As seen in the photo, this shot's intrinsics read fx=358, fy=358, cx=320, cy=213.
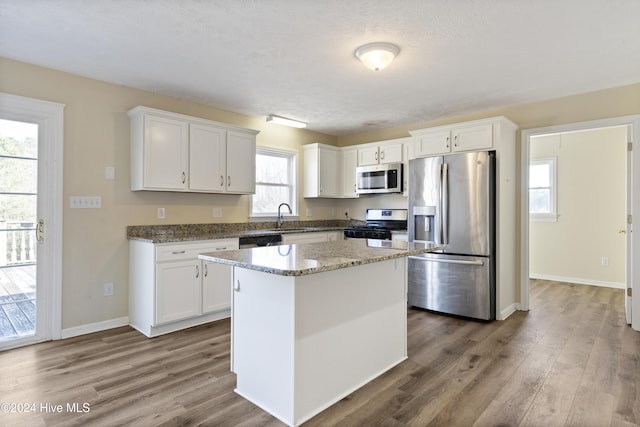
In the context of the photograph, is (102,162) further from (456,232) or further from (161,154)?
(456,232)

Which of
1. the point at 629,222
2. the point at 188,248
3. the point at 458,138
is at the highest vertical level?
the point at 458,138

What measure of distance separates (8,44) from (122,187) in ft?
4.53

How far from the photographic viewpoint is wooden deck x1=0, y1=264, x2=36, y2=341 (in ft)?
9.81

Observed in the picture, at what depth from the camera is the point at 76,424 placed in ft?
6.27

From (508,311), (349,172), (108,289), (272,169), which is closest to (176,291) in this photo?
(108,289)

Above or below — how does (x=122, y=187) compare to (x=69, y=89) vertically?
below

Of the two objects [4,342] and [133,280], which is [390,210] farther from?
[4,342]

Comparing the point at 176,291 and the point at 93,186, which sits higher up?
the point at 93,186

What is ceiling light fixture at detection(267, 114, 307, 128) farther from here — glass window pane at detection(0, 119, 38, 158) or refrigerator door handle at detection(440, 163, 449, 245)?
glass window pane at detection(0, 119, 38, 158)

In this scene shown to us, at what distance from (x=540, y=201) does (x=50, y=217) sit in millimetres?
6664

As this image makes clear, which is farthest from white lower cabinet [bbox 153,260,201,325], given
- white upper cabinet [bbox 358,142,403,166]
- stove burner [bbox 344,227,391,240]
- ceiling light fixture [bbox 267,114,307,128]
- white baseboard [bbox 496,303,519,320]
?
white baseboard [bbox 496,303,519,320]

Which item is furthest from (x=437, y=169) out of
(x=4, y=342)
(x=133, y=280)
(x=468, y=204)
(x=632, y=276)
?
(x=4, y=342)

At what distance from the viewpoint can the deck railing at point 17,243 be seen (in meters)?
2.99

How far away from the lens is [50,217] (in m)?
3.13
